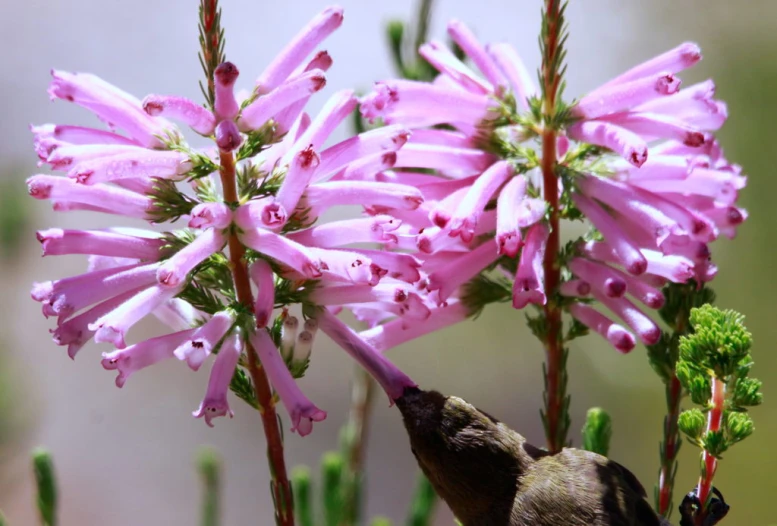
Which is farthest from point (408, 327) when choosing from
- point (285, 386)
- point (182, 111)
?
point (182, 111)

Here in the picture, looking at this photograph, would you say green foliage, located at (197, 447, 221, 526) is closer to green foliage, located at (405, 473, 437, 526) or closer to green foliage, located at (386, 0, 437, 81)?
green foliage, located at (405, 473, 437, 526)

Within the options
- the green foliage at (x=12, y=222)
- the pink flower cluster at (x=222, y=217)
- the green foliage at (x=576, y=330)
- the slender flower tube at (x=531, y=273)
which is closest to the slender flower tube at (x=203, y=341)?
the pink flower cluster at (x=222, y=217)

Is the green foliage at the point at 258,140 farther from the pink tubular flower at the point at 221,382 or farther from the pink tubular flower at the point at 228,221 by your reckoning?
the pink tubular flower at the point at 221,382

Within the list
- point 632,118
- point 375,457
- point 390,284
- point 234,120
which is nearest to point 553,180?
point 632,118

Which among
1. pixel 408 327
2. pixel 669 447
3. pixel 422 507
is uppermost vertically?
pixel 408 327

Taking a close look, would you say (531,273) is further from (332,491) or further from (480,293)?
(332,491)

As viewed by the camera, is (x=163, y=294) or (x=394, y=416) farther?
(x=394, y=416)

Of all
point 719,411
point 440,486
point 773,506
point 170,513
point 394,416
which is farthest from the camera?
point 394,416

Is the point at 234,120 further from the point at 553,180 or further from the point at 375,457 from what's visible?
the point at 375,457
